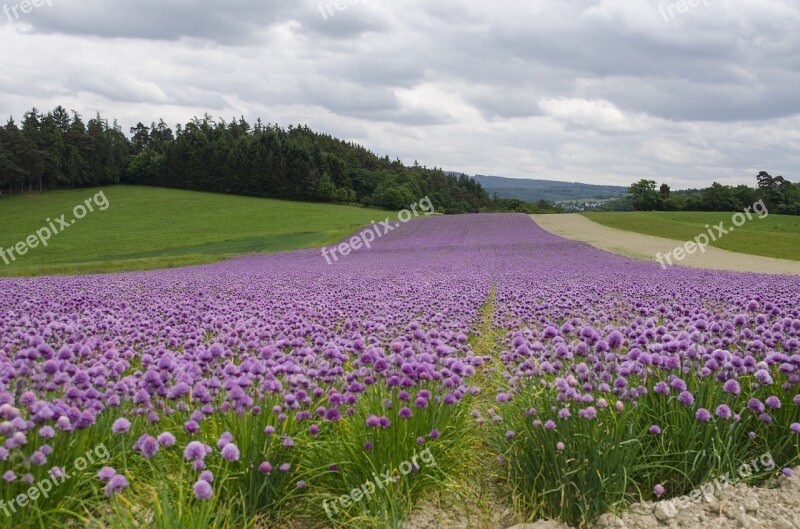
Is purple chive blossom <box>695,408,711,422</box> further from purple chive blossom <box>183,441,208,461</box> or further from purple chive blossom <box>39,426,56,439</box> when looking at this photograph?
purple chive blossom <box>39,426,56,439</box>

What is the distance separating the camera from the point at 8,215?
217 ft

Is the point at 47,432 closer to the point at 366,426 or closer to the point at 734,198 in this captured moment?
the point at 366,426

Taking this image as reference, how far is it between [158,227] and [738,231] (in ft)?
183

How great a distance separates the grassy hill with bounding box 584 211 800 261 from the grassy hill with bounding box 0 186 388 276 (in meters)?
29.0

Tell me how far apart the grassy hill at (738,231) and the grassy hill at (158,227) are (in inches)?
1142

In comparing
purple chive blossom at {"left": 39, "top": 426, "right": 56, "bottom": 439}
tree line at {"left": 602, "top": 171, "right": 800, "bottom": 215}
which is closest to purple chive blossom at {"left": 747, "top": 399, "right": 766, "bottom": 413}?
purple chive blossom at {"left": 39, "top": 426, "right": 56, "bottom": 439}

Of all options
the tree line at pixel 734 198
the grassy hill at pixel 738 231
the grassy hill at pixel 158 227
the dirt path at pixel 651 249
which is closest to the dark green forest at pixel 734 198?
the tree line at pixel 734 198

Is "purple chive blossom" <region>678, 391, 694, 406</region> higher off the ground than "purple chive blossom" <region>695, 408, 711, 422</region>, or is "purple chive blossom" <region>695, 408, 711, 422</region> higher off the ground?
"purple chive blossom" <region>678, 391, 694, 406</region>

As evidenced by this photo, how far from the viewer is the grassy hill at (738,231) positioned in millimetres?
39844

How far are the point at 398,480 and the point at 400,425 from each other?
37 cm

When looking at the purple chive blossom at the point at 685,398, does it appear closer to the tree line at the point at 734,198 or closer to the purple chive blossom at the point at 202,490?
the purple chive blossom at the point at 202,490

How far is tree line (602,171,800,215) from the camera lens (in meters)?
87.3

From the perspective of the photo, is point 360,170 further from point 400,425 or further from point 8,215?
point 400,425

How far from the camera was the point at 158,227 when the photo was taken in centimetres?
6012
